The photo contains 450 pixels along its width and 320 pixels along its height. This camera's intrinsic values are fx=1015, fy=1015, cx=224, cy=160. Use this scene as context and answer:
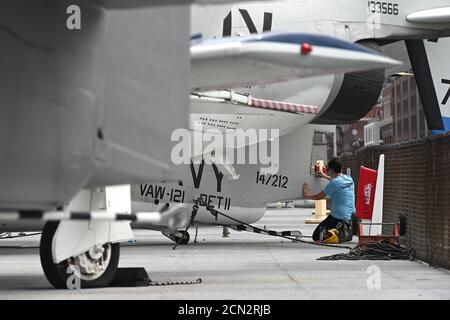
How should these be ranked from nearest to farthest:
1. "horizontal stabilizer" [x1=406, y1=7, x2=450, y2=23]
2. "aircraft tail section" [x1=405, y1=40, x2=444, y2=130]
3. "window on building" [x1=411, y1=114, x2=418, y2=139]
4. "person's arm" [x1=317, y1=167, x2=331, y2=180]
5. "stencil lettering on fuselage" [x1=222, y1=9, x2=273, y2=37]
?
"stencil lettering on fuselage" [x1=222, y1=9, x2=273, y2=37]
"horizontal stabilizer" [x1=406, y1=7, x2=450, y2=23]
"aircraft tail section" [x1=405, y1=40, x2=444, y2=130]
"person's arm" [x1=317, y1=167, x2=331, y2=180]
"window on building" [x1=411, y1=114, x2=418, y2=139]

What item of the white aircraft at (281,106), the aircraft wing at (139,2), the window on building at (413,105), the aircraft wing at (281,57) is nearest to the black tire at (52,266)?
the white aircraft at (281,106)

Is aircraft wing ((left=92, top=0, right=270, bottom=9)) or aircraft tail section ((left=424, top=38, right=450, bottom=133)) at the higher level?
aircraft tail section ((left=424, top=38, right=450, bottom=133))

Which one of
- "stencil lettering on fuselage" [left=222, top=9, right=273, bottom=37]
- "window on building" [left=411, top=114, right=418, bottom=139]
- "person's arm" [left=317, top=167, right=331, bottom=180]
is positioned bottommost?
"person's arm" [left=317, top=167, right=331, bottom=180]

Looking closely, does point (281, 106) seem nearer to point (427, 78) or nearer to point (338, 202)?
point (338, 202)

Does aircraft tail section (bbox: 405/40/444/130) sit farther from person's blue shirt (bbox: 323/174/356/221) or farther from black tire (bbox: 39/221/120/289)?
black tire (bbox: 39/221/120/289)

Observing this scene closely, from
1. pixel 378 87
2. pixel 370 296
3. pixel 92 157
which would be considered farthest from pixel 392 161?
pixel 92 157

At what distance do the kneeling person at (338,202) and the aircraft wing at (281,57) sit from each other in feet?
28.4

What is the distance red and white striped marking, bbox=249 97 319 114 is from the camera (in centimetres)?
1184

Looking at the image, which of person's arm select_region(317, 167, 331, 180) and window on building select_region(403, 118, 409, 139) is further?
window on building select_region(403, 118, 409, 139)

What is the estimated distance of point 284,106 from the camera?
13039mm

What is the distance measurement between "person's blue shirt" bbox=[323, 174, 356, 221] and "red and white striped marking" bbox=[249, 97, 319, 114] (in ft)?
4.40

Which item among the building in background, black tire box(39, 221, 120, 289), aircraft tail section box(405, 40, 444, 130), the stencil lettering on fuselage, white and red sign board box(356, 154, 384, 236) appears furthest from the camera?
the building in background

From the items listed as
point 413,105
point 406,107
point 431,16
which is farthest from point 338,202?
point 406,107

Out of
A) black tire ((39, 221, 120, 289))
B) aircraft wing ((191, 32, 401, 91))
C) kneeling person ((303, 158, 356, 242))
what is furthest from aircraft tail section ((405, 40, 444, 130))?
aircraft wing ((191, 32, 401, 91))
